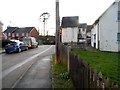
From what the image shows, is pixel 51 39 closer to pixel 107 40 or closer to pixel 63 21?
pixel 63 21

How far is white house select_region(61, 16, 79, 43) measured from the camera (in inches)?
3130

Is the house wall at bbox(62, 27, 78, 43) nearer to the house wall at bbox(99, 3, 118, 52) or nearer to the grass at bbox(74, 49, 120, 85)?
the house wall at bbox(99, 3, 118, 52)

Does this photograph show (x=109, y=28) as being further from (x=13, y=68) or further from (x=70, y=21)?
(x=70, y=21)

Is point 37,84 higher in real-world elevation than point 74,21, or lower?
lower

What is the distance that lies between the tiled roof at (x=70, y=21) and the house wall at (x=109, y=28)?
4516 centimetres

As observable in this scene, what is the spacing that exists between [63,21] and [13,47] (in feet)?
167

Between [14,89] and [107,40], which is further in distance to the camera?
[107,40]

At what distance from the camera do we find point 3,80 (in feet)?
38.5

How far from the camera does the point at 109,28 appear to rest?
35.1 meters

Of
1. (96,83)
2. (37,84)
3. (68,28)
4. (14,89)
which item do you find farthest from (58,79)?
(68,28)

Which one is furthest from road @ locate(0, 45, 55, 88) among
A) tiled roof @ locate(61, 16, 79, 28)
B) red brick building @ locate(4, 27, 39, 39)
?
red brick building @ locate(4, 27, 39, 39)

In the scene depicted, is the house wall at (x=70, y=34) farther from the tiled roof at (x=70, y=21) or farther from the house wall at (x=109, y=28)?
the house wall at (x=109, y=28)

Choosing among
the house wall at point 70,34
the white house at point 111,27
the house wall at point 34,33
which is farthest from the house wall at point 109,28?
the house wall at point 34,33

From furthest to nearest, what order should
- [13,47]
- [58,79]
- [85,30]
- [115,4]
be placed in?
1. [85,30]
2. [115,4]
3. [13,47]
4. [58,79]
